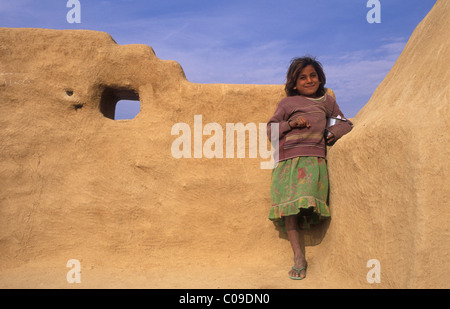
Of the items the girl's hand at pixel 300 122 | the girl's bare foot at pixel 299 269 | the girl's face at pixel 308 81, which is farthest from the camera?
the girl's face at pixel 308 81

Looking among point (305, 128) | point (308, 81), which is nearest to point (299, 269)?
point (305, 128)

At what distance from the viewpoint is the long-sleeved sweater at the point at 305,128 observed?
2.62 metres

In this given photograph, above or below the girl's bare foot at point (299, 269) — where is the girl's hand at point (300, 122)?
above

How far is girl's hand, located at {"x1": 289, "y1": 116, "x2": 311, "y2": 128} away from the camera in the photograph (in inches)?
103

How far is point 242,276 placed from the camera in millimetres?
2473

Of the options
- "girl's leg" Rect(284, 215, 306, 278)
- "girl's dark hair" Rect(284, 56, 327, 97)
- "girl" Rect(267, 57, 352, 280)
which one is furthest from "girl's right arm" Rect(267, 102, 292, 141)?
"girl's leg" Rect(284, 215, 306, 278)

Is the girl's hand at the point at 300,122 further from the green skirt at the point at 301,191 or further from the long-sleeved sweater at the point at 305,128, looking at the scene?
the green skirt at the point at 301,191

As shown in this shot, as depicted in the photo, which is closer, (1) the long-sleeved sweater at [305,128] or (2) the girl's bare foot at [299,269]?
(2) the girl's bare foot at [299,269]

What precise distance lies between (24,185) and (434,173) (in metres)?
2.81

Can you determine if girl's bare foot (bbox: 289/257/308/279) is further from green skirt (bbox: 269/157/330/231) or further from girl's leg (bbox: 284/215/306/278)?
green skirt (bbox: 269/157/330/231)

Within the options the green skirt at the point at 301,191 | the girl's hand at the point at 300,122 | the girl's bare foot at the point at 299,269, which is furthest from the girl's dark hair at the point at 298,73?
the girl's bare foot at the point at 299,269

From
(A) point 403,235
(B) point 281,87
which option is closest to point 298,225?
(A) point 403,235

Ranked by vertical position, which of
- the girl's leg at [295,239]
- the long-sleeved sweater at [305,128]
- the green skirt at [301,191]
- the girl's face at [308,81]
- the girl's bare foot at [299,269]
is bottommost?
the girl's bare foot at [299,269]

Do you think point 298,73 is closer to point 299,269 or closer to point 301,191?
point 301,191
